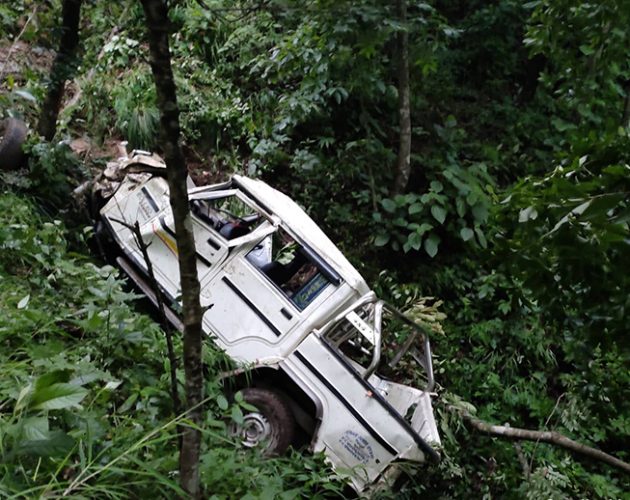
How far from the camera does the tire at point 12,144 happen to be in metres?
6.63

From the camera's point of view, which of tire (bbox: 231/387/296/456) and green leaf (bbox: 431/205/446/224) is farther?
green leaf (bbox: 431/205/446/224)

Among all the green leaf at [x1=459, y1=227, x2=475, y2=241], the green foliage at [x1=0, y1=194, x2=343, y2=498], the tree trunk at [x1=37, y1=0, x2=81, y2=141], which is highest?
the tree trunk at [x1=37, y1=0, x2=81, y2=141]

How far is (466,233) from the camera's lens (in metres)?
8.23

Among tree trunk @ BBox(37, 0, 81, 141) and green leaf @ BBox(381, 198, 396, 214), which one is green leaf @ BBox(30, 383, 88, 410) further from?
green leaf @ BBox(381, 198, 396, 214)

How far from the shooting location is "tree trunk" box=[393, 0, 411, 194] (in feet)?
26.5

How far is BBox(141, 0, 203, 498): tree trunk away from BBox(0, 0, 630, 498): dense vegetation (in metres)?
0.12

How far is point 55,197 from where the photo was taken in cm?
684

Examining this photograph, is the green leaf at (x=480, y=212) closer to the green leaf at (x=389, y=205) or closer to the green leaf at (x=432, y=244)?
the green leaf at (x=432, y=244)

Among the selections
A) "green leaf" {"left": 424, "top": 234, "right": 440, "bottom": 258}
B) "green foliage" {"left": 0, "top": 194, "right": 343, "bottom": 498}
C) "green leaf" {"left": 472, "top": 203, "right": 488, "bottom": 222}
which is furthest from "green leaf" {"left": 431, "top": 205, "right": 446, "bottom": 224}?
"green foliage" {"left": 0, "top": 194, "right": 343, "bottom": 498}

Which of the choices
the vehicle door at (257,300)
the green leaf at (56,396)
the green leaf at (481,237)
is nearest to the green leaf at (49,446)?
the green leaf at (56,396)

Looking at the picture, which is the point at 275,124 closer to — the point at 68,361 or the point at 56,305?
the point at 56,305

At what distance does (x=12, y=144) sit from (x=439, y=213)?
16.3 feet

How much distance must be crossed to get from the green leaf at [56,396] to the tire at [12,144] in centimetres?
496

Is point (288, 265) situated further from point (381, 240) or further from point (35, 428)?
point (35, 428)
